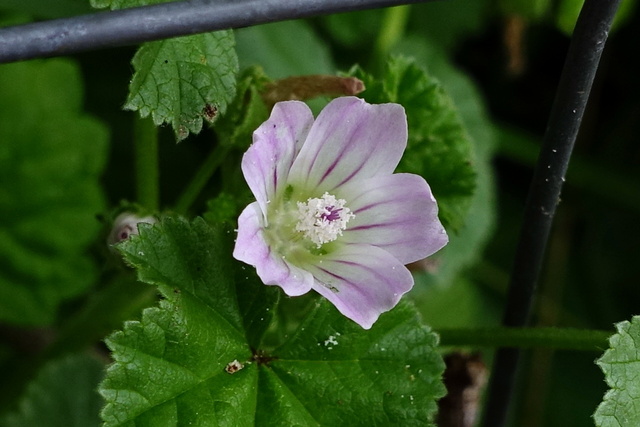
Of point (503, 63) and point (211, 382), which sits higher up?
point (503, 63)

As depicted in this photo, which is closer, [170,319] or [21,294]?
[170,319]

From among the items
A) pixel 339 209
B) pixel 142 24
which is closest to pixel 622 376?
pixel 339 209

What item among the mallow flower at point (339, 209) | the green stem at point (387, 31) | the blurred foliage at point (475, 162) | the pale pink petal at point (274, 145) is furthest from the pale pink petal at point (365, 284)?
the green stem at point (387, 31)

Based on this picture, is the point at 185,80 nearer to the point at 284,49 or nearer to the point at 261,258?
the point at 261,258

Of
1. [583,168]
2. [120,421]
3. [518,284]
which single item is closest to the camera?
[120,421]

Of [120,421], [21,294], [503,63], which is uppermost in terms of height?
[503,63]

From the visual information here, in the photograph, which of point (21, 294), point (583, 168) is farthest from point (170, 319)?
point (583, 168)

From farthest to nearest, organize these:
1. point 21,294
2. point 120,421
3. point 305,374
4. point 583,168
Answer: point 583,168 < point 21,294 < point 305,374 < point 120,421

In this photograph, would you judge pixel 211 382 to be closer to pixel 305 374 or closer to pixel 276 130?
pixel 305 374

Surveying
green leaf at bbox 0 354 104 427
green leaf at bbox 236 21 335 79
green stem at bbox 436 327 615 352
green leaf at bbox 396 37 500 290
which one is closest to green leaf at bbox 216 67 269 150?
green stem at bbox 436 327 615 352
